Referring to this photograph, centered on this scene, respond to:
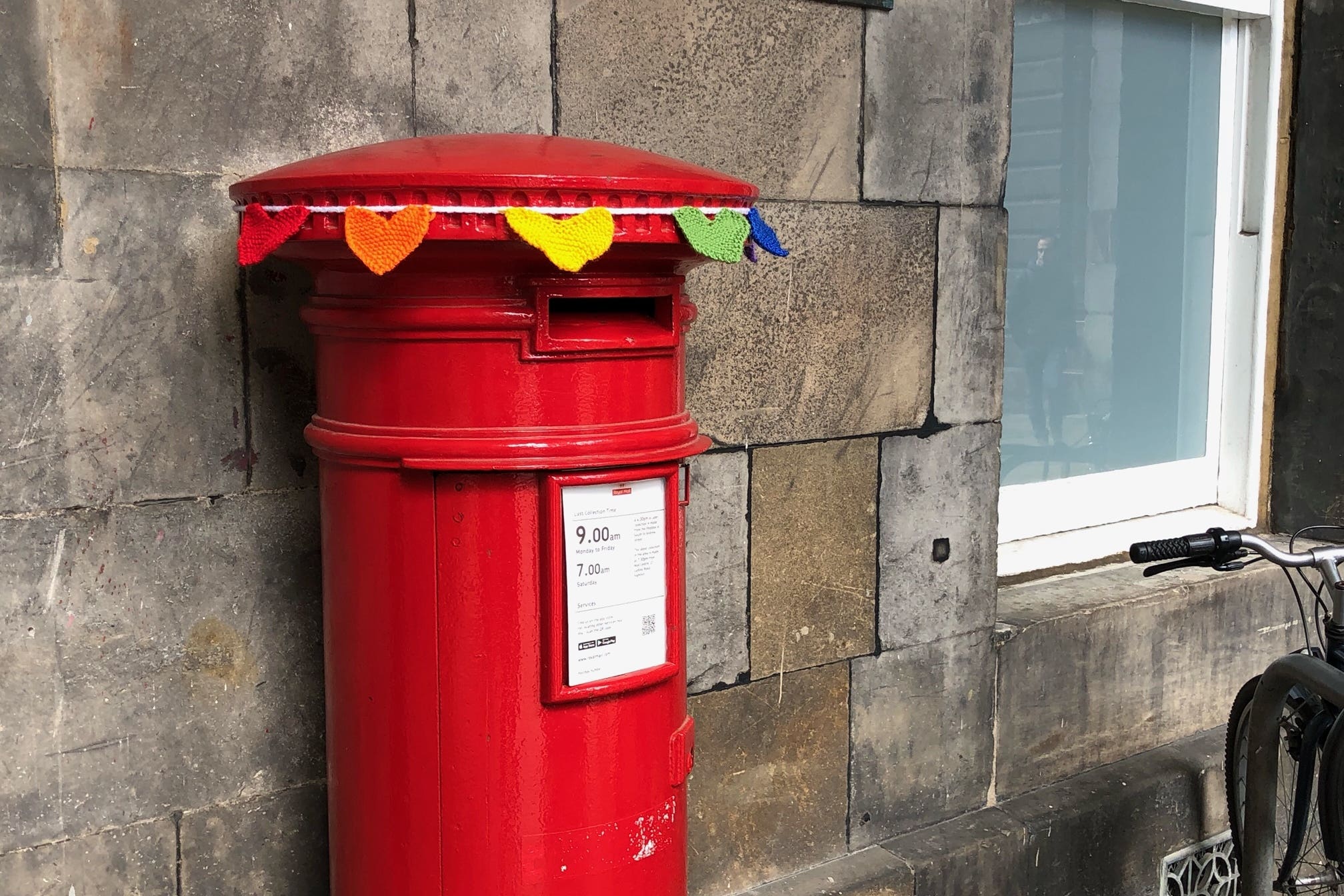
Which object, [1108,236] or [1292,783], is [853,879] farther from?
[1108,236]

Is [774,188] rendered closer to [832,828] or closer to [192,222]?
[192,222]

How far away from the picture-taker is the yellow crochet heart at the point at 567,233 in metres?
1.84

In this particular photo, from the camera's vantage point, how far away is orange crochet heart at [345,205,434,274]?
6.02 feet

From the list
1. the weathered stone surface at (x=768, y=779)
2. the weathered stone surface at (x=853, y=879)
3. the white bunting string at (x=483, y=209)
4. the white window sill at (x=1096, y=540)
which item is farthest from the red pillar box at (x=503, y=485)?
the white window sill at (x=1096, y=540)

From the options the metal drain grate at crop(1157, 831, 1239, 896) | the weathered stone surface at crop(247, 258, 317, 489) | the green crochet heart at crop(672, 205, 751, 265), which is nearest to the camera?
the green crochet heart at crop(672, 205, 751, 265)

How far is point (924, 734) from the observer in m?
3.65

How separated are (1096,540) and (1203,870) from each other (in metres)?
1.12

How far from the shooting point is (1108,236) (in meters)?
4.55

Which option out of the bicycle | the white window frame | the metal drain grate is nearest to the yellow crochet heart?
the bicycle

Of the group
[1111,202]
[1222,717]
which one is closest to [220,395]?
[1111,202]

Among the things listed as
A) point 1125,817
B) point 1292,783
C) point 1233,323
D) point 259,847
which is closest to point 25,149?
point 259,847

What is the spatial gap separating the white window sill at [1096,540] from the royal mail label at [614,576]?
237 cm

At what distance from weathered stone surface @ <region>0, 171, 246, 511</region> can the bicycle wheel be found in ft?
8.25

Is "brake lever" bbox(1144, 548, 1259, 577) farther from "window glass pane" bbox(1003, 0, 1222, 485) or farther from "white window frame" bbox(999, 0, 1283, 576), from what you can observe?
"white window frame" bbox(999, 0, 1283, 576)
